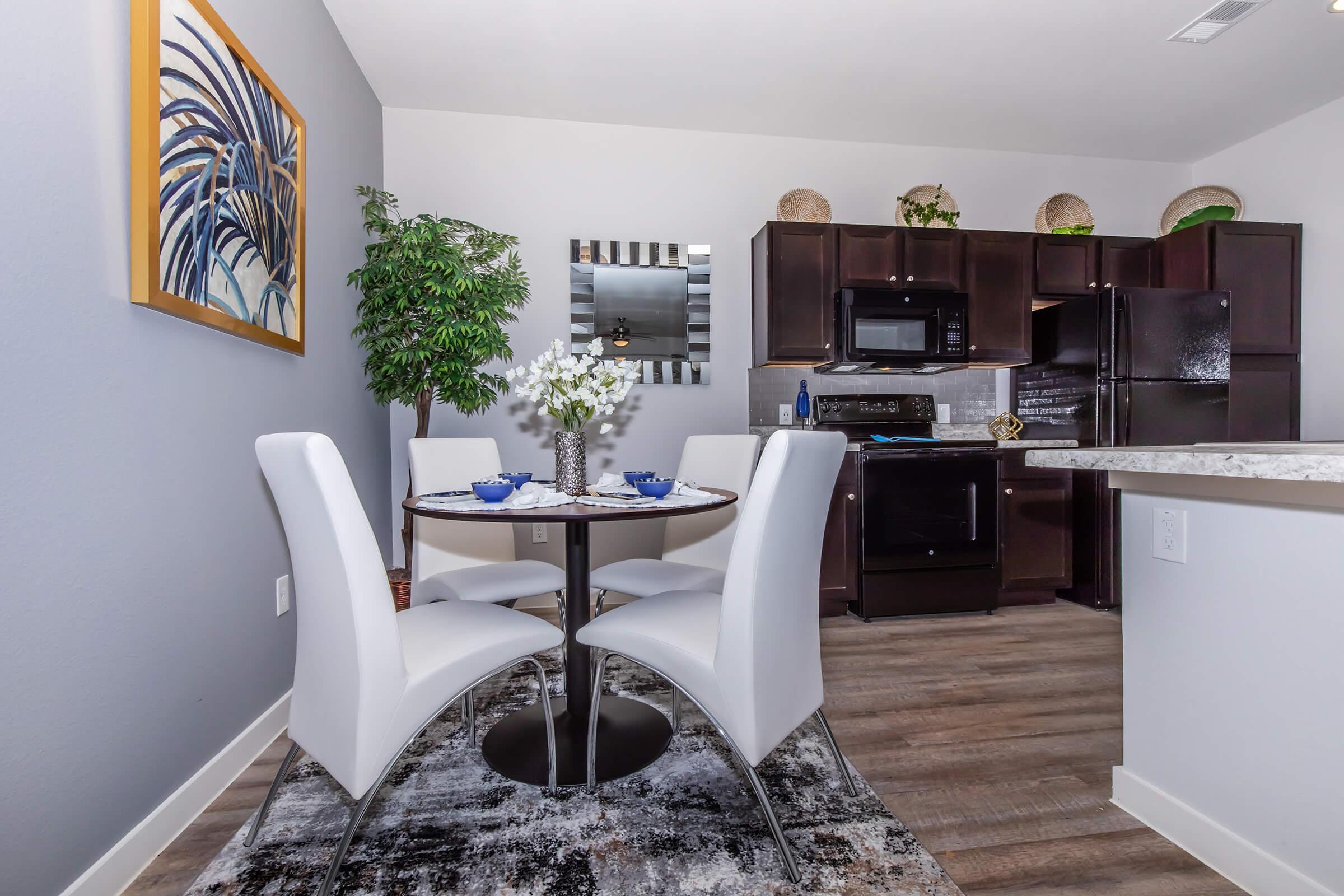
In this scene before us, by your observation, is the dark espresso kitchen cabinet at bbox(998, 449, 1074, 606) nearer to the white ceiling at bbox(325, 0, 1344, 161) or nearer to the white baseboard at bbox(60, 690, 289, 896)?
the white ceiling at bbox(325, 0, 1344, 161)

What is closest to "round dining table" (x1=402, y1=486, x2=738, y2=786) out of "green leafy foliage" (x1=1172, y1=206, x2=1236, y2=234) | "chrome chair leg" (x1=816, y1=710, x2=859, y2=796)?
"chrome chair leg" (x1=816, y1=710, x2=859, y2=796)

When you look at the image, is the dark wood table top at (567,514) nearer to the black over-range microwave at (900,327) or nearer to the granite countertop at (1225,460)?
the granite countertop at (1225,460)

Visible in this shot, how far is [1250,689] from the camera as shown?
123 cm

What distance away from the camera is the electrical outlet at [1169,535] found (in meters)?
1.37

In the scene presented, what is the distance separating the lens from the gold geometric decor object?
3.68 meters

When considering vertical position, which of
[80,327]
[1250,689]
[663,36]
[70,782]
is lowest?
[70,782]

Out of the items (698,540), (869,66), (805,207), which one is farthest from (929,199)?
(698,540)

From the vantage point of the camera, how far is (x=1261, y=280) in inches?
134

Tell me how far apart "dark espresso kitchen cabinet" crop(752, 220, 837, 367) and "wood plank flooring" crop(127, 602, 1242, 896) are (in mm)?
1475

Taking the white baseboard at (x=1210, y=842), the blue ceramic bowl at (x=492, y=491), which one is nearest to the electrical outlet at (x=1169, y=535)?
the white baseboard at (x=1210, y=842)

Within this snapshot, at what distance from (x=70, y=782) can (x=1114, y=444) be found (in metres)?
4.10

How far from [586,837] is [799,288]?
8.92 ft

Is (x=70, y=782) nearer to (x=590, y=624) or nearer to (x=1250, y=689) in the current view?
(x=590, y=624)

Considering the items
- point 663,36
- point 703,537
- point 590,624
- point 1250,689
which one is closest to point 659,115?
point 663,36
